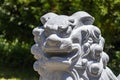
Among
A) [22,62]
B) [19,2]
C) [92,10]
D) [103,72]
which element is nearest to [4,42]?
[22,62]

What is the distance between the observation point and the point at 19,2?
27.1 feet

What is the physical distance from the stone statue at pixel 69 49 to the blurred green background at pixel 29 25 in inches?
165

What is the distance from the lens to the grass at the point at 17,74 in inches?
327

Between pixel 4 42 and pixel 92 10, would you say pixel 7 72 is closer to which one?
pixel 4 42

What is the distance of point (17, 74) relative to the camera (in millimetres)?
8680

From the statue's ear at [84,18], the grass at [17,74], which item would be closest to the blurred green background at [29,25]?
the grass at [17,74]

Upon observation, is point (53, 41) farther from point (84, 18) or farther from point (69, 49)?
point (84, 18)

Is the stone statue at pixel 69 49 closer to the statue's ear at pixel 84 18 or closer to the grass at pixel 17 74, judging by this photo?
the statue's ear at pixel 84 18

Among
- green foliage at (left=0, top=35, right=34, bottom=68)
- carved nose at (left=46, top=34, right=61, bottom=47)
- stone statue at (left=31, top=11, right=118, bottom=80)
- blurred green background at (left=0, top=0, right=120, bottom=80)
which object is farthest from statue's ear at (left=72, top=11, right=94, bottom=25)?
green foliage at (left=0, top=35, right=34, bottom=68)

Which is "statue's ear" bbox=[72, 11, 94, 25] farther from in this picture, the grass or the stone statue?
the grass

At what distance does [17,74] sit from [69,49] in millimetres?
5898

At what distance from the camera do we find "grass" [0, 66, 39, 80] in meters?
8.30

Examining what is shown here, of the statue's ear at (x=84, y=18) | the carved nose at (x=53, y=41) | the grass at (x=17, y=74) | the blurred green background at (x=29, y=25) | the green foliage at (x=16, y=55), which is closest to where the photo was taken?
the carved nose at (x=53, y=41)

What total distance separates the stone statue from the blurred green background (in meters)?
4.20
